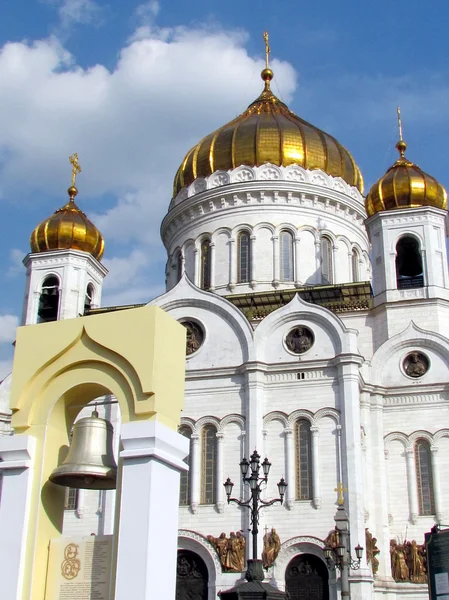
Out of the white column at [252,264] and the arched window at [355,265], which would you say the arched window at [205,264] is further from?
the arched window at [355,265]

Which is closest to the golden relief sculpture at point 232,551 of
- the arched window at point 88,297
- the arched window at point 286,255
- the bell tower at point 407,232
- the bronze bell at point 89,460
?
the bell tower at point 407,232

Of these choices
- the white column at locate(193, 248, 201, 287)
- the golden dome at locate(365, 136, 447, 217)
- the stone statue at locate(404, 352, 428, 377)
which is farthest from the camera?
the white column at locate(193, 248, 201, 287)

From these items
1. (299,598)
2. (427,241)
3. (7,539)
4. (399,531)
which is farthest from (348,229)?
(7,539)

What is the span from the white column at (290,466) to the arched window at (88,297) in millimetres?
8942

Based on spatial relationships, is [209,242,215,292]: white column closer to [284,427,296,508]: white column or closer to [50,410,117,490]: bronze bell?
[284,427,296,508]: white column

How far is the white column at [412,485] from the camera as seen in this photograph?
20922mm

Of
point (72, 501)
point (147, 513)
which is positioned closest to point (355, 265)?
point (72, 501)

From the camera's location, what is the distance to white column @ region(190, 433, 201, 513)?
20812 mm

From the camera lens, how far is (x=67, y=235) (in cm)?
2698

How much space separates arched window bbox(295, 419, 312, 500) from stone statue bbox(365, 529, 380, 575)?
167cm

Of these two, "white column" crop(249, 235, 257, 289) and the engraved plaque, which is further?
"white column" crop(249, 235, 257, 289)

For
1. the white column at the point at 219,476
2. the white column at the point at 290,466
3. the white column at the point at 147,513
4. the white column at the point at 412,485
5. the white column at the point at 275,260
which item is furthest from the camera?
the white column at the point at 275,260

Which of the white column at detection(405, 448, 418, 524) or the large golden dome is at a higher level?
the large golden dome

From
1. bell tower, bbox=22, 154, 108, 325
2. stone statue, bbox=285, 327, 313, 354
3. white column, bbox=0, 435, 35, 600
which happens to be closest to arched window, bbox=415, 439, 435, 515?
stone statue, bbox=285, 327, 313, 354
